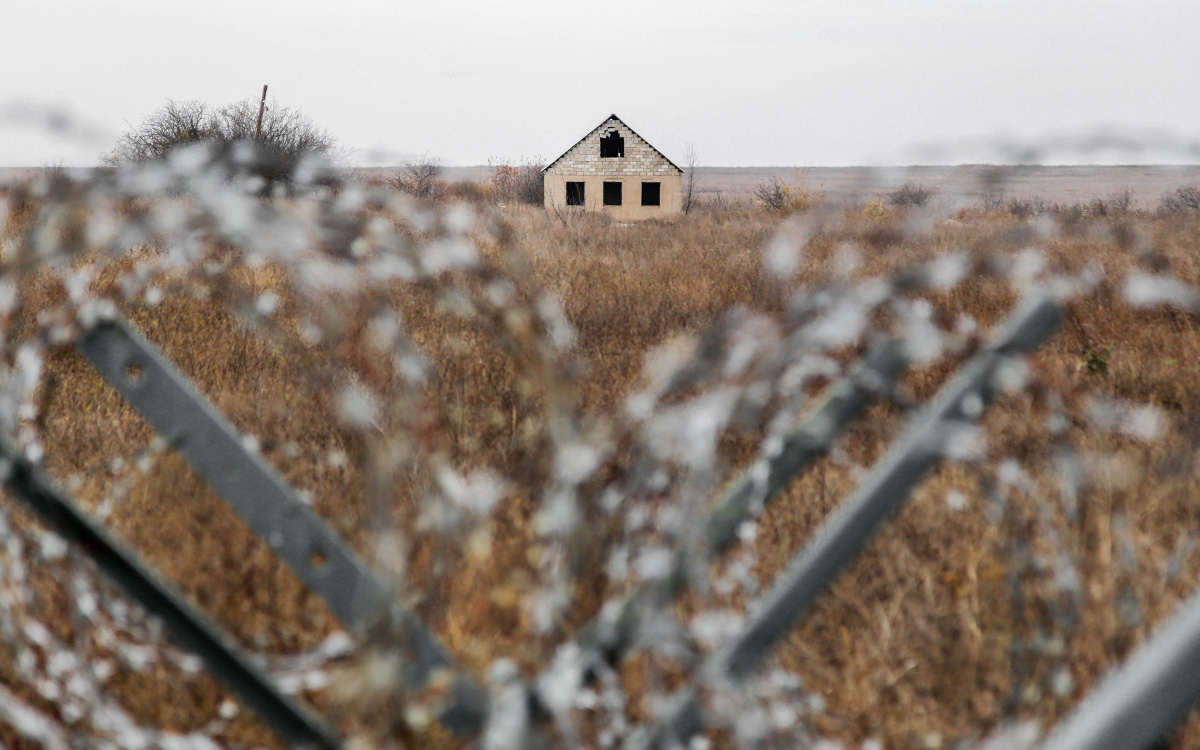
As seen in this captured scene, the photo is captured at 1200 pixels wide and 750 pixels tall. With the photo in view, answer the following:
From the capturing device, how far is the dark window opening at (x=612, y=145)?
29.8 m

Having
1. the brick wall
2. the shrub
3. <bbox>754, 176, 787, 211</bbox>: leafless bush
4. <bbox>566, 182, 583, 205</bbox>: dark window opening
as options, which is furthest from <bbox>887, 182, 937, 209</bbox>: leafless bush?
<bbox>566, 182, 583, 205</bbox>: dark window opening

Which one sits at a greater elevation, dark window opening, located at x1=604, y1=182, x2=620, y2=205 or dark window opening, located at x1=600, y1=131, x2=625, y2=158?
dark window opening, located at x1=600, y1=131, x2=625, y2=158

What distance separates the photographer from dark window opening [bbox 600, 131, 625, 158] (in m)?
29.8

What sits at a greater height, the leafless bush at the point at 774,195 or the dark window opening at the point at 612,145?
the dark window opening at the point at 612,145

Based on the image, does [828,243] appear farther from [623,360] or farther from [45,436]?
[45,436]

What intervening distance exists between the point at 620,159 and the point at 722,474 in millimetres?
27646

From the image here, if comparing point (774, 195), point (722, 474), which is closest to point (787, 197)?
point (774, 195)

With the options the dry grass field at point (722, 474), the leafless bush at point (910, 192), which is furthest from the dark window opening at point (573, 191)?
the dry grass field at point (722, 474)

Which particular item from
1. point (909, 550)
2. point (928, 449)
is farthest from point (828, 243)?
point (928, 449)

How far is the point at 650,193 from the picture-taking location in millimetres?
29828

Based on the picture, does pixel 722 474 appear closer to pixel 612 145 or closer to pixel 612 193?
pixel 612 193

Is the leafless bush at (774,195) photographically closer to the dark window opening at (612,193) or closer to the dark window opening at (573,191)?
the dark window opening at (612,193)

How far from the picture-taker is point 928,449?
1.30 m

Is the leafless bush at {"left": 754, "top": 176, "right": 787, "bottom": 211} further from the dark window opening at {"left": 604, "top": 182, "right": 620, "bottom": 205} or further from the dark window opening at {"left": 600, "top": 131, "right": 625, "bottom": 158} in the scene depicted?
the dark window opening at {"left": 600, "top": 131, "right": 625, "bottom": 158}
